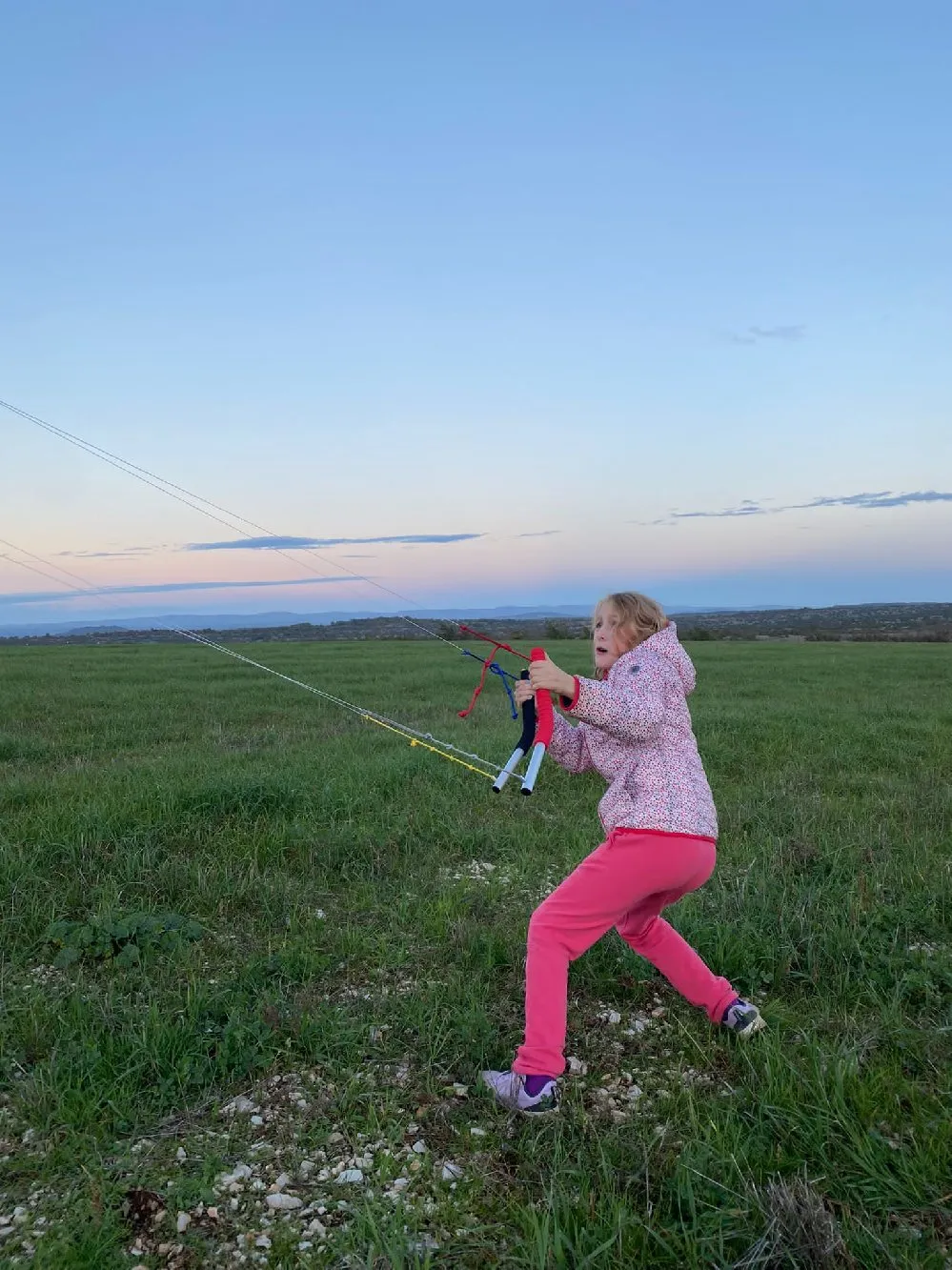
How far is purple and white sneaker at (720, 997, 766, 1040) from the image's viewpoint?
3.54 m

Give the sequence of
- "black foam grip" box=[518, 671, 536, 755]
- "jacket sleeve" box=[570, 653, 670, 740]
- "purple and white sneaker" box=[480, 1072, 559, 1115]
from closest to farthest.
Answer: "purple and white sneaker" box=[480, 1072, 559, 1115] → "jacket sleeve" box=[570, 653, 670, 740] → "black foam grip" box=[518, 671, 536, 755]

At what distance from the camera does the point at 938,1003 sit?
152 inches

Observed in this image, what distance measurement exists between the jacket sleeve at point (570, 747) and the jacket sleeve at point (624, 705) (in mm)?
374

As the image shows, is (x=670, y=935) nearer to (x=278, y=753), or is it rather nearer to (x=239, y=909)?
(x=239, y=909)

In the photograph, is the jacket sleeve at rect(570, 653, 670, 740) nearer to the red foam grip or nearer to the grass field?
the red foam grip

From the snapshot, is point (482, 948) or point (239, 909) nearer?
point (482, 948)

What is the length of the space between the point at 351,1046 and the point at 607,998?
1.24 meters

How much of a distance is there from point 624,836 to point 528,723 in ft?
1.92

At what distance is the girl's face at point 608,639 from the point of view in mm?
3660

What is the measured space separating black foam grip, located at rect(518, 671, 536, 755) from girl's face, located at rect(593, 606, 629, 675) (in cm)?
39

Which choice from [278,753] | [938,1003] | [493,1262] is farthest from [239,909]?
[278,753]

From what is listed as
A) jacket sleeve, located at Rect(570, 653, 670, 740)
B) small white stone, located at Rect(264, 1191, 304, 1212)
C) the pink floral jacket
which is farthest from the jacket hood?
small white stone, located at Rect(264, 1191, 304, 1212)

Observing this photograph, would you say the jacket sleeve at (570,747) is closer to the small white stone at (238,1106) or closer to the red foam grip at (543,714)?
the red foam grip at (543,714)

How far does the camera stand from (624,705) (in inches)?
128
